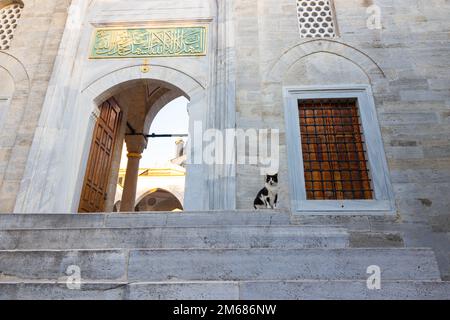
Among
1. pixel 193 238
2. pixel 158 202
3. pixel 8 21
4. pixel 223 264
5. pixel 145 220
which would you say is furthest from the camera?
pixel 158 202

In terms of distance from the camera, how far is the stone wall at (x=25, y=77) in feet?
15.2

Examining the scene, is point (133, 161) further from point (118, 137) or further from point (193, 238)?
point (193, 238)

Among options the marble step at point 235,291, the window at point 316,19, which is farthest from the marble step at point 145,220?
the window at point 316,19

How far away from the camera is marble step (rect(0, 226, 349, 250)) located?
2.21 m

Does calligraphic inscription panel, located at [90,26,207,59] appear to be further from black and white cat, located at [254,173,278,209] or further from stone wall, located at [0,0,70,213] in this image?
black and white cat, located at [254,173,278,209]

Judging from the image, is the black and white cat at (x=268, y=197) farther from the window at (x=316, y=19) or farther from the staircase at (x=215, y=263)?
the window at (x=316, y=19)

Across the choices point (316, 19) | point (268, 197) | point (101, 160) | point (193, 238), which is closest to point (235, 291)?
point (193, 238)

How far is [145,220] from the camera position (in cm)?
270

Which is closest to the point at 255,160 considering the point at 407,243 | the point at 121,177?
the point at 407,243

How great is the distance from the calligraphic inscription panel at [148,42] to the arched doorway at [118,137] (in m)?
0.58

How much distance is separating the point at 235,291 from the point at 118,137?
18.2ft

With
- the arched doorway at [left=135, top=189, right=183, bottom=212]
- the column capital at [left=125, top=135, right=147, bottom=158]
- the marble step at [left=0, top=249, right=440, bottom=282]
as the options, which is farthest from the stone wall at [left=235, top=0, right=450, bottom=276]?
the arched doorway at [left=135, top=189, right=183, bottom=212]

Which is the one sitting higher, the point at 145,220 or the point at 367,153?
the point at 367,153

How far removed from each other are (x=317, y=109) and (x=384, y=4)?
2.35m
